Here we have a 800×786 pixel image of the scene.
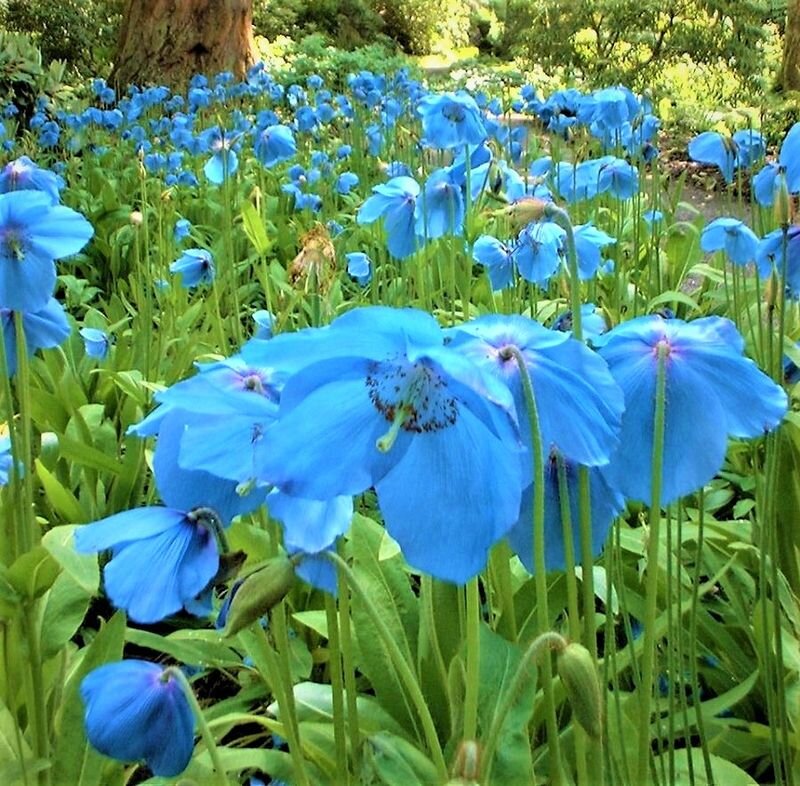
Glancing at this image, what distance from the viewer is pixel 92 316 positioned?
11.2ft

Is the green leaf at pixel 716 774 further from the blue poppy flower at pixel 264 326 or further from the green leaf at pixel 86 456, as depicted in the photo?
the green leaf at pixel 86 456

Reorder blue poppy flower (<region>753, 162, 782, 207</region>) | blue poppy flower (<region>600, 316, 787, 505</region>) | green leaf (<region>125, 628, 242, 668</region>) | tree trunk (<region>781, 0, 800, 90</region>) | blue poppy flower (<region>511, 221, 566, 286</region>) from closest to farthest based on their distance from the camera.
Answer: blue poppy flower (<region>600, 316, 787, 505</region>), green leaf (<region>125, 628, 242, 668</region>), blue poppy flower (<region>511, 221, 566, 286</region>), blue poppy flower (<region>753, 162, 782, 207</region>), tree trunk (<region>781, 0, 800, 90</region>)

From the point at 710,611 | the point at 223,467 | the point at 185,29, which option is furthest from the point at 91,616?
A: the point at 185,29

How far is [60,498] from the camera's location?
6.64 ft

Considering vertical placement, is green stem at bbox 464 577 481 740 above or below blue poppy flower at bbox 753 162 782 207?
below

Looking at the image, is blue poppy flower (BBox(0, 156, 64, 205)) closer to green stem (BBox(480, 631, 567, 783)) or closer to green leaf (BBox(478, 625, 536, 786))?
green leaf (BBox(478, 625, 536, 786))

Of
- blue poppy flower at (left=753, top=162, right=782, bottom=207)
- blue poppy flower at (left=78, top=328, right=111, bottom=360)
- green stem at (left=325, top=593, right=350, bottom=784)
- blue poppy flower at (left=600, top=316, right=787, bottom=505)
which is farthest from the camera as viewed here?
blue poppy flower at (left=78, top=328, right=111, bottom=360)

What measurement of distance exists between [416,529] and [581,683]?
0.16m

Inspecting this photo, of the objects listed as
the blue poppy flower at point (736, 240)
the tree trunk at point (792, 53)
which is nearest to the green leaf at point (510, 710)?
the blue poppy flower at point (736, 240)

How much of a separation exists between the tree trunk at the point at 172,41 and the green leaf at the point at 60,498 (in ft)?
26.1

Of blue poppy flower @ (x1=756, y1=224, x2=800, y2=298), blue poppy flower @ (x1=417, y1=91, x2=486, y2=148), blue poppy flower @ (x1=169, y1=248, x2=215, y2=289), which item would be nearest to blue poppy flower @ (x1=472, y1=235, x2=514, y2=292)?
blue poppy flower @ (x1=417, y1=91, x2=486, y2=148)

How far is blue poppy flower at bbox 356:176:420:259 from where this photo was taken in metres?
2.27

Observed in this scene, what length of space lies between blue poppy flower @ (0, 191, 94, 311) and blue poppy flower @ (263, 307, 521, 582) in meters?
0.75

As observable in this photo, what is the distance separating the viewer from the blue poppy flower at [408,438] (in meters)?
0.67
